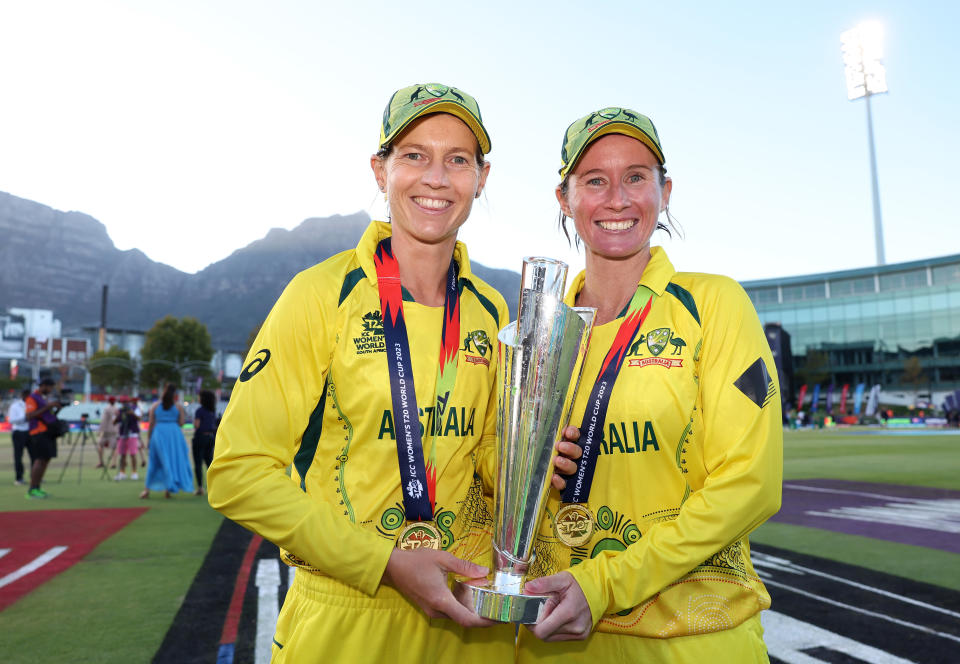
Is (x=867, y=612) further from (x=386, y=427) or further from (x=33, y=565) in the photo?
(x=33, y=565)

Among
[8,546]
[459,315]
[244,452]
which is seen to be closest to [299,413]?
[244,452]

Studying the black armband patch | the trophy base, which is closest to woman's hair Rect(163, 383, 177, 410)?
the trophy base

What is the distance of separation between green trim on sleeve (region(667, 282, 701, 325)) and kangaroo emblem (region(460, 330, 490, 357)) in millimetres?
652

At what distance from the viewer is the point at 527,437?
6.01 ft

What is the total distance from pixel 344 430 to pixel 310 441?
110mm

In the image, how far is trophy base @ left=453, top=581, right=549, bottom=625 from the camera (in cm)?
159

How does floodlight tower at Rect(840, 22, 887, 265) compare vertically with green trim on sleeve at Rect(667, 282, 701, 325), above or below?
above

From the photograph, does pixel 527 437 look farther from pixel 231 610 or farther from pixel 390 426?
pixel 231 610

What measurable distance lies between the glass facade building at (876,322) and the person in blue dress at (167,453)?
6378 centimetres

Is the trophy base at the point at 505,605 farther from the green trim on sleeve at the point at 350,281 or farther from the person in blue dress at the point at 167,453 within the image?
the person in blue dress at the point at 167,453

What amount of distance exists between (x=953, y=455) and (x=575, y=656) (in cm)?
2332

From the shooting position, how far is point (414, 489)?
1.97 m

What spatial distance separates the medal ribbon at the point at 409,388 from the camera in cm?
197

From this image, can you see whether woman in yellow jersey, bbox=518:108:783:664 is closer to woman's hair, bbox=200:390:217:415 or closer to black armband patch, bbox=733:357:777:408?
black armband patch, bbox=733:357:777:408
